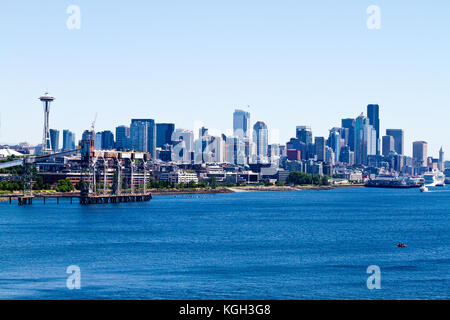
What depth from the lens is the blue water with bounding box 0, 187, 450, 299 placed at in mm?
37156

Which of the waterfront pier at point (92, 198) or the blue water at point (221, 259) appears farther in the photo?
the waterfront pier at point (92, 198)

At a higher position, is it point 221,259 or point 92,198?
point 92,198

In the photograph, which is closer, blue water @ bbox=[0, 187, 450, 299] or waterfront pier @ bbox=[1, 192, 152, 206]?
blue water @ bbox=[0, 187, 450, 299]

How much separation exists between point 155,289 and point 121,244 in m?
23.6

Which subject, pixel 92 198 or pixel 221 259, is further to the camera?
pixel 92 198

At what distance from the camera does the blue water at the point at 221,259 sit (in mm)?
37156

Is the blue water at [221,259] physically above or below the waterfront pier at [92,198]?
below

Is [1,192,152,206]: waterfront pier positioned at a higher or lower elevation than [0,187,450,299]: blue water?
higher

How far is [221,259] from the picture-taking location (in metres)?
49.9
